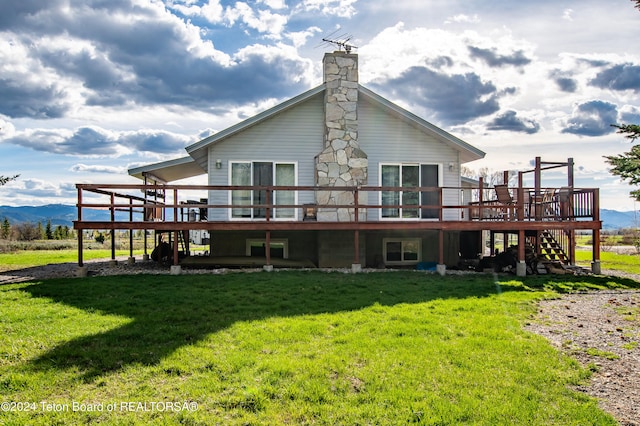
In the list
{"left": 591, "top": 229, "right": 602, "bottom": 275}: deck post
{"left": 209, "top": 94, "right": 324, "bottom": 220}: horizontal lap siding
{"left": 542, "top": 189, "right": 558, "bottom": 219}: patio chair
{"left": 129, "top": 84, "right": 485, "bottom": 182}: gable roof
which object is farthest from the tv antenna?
{"left": 591, "top": 229, "right": 602, "bottom": 275}: deck post

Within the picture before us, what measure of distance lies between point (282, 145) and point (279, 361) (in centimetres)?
1062

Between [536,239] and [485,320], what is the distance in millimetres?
9469

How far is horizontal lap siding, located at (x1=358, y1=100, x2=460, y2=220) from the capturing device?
1577 cm

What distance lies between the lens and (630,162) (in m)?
8.91

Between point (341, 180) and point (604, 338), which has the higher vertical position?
point (341, 180)

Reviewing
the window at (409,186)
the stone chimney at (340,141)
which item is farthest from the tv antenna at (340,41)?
the window at (409,186)

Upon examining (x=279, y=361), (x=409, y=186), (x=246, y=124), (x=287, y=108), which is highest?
(x=287, y=108)

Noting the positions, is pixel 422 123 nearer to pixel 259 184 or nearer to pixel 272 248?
pixel 259 184

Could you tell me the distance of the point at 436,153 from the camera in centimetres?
1603

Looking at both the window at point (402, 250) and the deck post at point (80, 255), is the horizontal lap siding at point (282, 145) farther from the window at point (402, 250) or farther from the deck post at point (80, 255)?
the deck post at point (80, 255)

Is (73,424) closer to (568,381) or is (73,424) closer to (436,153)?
(568,381)

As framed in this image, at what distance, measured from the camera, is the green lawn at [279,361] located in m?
4.39

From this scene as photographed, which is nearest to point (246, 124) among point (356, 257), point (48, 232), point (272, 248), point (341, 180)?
point (341, 180)

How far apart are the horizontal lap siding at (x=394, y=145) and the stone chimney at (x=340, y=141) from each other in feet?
2.69
